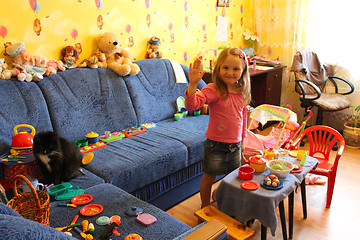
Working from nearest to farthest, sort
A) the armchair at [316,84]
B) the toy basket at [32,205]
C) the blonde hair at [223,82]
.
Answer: the toy basket at [32,205]
the blonde hair at [223,82]
the armchair at [316,84]

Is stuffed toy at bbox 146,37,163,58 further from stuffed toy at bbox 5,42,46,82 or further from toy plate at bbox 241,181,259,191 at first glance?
toy plate at bbox 241,181,259,191

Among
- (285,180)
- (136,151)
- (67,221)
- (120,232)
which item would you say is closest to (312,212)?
(285,180)

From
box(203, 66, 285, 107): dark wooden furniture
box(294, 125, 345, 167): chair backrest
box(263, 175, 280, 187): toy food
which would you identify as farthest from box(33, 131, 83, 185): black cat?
box(203, 66, 285, 107): dark wooden furniture

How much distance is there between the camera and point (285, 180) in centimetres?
181

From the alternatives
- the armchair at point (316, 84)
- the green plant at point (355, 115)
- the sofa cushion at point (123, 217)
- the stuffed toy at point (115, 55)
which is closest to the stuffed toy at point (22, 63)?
the stuffed toy at point (115, 55)

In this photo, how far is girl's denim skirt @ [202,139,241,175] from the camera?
6.67ft

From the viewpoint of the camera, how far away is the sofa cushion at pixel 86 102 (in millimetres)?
2363

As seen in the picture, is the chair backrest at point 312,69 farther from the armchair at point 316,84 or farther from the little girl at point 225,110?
the little girl at point 225,110

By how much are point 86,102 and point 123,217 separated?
124 cm

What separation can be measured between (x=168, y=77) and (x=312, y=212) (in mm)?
1747

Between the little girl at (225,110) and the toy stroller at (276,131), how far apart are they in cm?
44

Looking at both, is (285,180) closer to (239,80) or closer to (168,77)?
(239,80)

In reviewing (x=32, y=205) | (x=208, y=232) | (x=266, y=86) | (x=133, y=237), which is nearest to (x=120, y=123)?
(x=32, y=205)

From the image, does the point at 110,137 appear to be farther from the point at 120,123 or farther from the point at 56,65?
the point at 56,65
